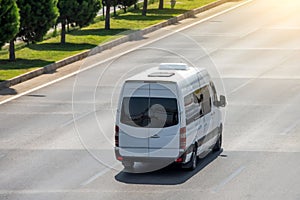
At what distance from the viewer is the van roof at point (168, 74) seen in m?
22.6

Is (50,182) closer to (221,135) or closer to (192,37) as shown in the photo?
(221,135)

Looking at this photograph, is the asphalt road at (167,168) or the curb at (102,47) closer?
the asphalt road at (167,168)

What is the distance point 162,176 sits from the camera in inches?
893

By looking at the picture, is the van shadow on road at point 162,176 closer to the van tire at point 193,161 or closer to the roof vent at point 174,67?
the van tire at point 193,161

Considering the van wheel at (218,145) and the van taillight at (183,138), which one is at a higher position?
the van taillight at (183,138)

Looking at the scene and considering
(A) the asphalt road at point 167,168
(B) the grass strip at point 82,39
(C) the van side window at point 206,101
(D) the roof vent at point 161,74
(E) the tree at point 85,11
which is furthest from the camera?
(E) the tree at point 85,11

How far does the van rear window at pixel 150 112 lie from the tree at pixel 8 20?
1552 centimetres

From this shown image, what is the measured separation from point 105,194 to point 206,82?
15.0ft

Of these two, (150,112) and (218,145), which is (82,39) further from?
(150,112)

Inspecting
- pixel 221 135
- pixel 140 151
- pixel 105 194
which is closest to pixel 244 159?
pixel 221 135

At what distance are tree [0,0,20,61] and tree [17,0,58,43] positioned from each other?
260 centimetres

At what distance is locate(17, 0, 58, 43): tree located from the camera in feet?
134

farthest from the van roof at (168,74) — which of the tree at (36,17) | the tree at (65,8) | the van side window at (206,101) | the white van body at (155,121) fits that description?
the tree at (65,8)

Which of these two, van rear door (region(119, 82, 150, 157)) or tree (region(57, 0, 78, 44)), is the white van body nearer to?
van rear door (region(119, 82, 150, 157))
